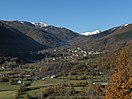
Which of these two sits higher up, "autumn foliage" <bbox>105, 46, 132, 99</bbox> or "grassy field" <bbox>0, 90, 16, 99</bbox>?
"autumn foliage" <bbox>105, 46, 132, 99</bbox>

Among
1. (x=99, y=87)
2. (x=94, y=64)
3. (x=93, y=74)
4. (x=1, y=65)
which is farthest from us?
(x=1, y=65)

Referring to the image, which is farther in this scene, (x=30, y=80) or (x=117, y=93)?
Answer: (x=30, y=80)

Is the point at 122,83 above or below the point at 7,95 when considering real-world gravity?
above

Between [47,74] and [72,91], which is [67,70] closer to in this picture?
[47,74]

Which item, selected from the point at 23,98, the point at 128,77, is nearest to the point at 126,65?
the point at 128,77

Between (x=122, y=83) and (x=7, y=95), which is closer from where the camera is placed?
(x=122, y=83)

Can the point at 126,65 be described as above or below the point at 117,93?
above

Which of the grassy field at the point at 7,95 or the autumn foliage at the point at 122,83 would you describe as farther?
the grassy field at the point at 7,95

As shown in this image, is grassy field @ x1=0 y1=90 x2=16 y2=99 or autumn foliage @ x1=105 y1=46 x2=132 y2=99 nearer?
autumn foliage @ x1=105 y1=46 x2=132 y2=99

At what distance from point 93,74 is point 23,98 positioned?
178ft

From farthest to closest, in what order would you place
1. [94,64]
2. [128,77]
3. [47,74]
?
1. [94,64]
2. [47,74]
3. [128,77]

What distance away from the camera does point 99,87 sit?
9244 centimetres

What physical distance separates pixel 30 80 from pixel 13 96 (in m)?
36.0

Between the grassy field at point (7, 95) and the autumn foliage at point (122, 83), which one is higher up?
the autumn foliage at point (122, 83)
